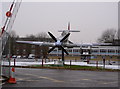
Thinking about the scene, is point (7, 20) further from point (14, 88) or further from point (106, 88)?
point (106, 88)

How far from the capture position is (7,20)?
12609 mm

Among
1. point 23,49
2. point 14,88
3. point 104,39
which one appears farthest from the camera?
point 23,49

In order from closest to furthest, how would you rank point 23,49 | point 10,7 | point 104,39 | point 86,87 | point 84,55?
point 86,87 < point 10,7 < point 84,55 < point 104,39 < point 23,49

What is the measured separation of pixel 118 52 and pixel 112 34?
36.4 meters

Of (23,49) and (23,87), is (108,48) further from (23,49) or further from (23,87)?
(23,87)

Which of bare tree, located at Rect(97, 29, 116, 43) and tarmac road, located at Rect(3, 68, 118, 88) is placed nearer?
tarmac road, located at Rect(3, 68, 118, 88)

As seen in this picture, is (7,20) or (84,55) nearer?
(7,20)

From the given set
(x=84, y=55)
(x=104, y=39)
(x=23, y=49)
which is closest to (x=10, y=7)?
(x=84, y=55)

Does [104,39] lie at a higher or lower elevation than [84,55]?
higher

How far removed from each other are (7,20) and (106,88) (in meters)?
6.16

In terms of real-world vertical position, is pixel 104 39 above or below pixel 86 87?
above

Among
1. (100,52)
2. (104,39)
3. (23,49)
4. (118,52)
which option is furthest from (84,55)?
(23,49)

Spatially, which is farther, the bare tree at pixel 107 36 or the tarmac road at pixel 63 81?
the bare tree at pixel 107 36

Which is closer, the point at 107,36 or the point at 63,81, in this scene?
the point at 63,81
